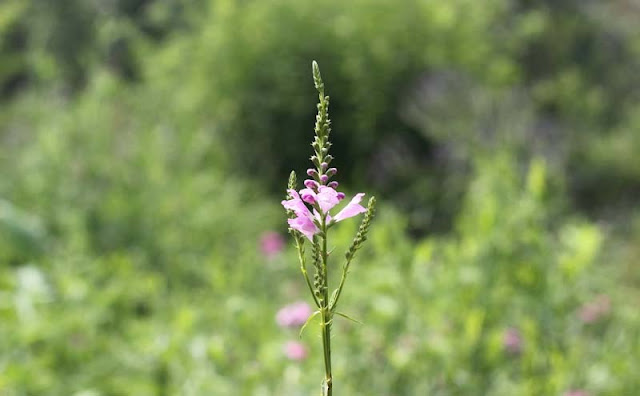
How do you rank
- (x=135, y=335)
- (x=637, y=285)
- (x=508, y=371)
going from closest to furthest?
1. (x=508, y=371)
2. (x=135, y=335)
3. (x=637, y=285)

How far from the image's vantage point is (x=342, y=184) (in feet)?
17.9

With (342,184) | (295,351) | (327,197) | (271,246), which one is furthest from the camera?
(342,184)

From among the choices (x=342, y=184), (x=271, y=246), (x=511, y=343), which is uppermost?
(x=342, y=184)

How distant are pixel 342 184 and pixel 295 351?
349 centimetres

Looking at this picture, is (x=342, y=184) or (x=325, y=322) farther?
(x=342, y=184)

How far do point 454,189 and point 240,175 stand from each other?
1.59m

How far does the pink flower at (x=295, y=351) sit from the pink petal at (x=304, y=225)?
1373 millimetres

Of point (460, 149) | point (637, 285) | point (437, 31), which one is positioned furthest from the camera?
point (437, 31)

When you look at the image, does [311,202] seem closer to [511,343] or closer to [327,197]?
[327,197]

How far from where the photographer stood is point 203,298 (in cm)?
309

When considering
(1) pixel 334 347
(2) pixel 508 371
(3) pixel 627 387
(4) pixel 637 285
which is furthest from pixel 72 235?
(4) pixel 637 285

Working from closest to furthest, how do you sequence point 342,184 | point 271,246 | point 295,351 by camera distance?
point 295,351 → point 271,246 → point 342,184

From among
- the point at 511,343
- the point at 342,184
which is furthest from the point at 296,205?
the point at 342,184

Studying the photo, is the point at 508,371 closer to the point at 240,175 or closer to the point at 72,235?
the point at 72,235
